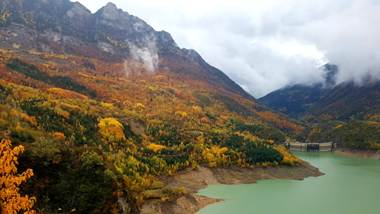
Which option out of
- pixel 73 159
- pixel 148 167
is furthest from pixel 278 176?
pixel 73 159

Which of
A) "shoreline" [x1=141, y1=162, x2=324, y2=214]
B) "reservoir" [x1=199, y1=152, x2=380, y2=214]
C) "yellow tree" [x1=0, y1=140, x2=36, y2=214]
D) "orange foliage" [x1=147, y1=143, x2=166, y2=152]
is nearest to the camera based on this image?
"yellow tree" [x1=0, y1=140, x2=36, y2=214]

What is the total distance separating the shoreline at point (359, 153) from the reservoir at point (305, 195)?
43534 mm

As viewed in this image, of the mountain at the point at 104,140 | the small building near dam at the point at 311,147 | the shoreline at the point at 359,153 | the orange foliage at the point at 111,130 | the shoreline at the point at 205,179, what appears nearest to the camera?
the mountain at the point at 104,140

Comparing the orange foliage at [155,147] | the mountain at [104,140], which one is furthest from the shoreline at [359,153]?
the orange foliage at [155,147]

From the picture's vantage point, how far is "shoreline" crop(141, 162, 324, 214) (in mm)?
61625

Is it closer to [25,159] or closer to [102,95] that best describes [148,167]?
[25,159]

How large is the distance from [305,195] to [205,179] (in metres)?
22.0

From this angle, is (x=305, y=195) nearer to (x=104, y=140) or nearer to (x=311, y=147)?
(x=104, y=140)

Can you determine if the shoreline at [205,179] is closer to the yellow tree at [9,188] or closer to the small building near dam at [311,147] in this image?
the yellow tree at [9,188]

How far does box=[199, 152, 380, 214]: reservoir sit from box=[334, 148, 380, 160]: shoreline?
4353cm

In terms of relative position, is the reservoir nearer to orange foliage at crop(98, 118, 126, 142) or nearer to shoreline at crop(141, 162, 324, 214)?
shoreline at crop(141, 162, 324, 214)

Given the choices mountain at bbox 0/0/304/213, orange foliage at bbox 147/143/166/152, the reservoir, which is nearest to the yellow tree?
mountain at bbox 0/0/304/213

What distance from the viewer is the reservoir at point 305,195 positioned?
64.2 m

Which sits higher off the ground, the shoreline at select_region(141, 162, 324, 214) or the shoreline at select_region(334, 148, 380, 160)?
the shoreline at select_region(334, 148, 380, 160)
